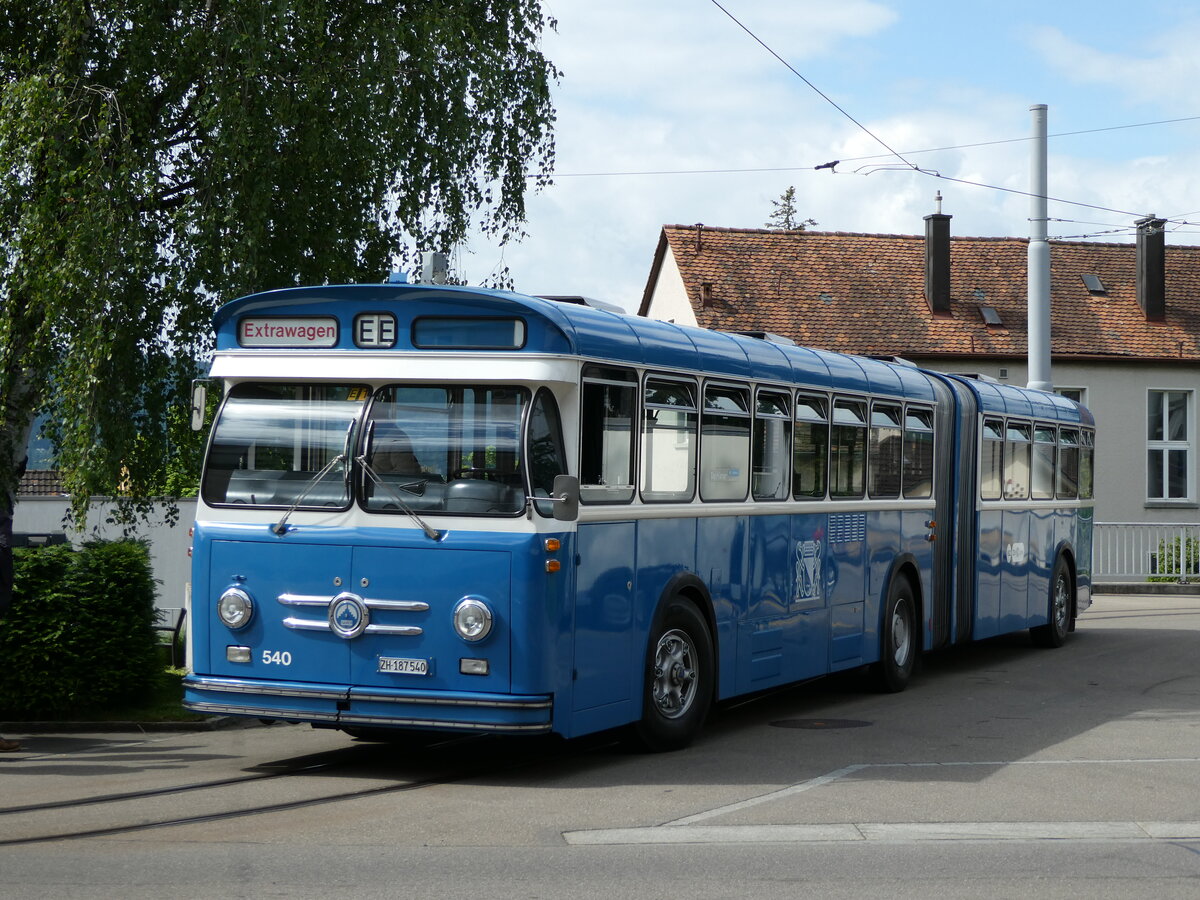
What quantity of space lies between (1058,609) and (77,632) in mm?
12241

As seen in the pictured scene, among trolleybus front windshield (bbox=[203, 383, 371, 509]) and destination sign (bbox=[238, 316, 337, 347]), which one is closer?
trolleybus front windshield (bbox=[203, 383, 371, 509])

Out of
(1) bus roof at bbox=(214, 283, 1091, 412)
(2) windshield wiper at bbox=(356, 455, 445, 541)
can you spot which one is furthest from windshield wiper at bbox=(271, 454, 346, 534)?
(1) bus roof at bbox=(214, 283, 1091, 412)

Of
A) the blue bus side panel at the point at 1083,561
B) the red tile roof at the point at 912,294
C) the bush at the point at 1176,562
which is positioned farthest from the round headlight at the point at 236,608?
the red tile roof at the point at 912,294

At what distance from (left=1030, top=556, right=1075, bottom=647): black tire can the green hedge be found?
11.0 metres

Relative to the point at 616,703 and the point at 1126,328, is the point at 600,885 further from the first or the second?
the point at 1126,328

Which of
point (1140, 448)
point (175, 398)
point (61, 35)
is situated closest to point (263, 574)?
point (175, 398)

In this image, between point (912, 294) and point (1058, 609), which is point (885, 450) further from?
point (912, 294)

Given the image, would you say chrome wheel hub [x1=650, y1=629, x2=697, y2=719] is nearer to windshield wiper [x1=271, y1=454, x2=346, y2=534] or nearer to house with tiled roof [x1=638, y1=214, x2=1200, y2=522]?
windshield wiper [x1=271, y1=454, x2=346, y2=534]

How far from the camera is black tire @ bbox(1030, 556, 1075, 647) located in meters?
19.7

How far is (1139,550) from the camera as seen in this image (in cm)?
3203

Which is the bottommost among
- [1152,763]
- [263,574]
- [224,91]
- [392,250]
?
[1152,763]

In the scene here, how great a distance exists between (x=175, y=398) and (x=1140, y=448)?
28.1 m

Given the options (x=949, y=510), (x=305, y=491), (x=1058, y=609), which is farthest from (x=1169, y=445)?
(x=305, y=491)

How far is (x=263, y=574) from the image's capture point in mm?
9953
